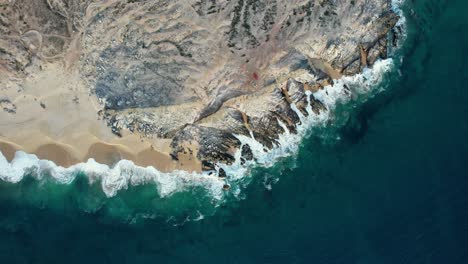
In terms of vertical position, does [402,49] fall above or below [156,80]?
below

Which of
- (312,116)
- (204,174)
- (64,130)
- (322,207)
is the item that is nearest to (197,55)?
(204,174)

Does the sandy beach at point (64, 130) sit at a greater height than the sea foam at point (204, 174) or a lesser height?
greater

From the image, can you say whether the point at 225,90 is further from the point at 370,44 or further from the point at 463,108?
the point at 463,108

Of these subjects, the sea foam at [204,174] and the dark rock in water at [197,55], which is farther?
the sea foam at [204,174]

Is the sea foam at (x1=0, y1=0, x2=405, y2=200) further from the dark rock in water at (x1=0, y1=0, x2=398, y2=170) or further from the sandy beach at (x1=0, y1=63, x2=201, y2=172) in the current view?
the dark rock in water at (x1=0, y1=0, x2=398, y2=170)

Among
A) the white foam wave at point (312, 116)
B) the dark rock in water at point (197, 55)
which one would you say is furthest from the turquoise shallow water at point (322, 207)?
the dark rock in water at point (197, 55)

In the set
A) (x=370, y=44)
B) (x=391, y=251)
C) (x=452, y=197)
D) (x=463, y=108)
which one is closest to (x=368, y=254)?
(x=391, y=251)

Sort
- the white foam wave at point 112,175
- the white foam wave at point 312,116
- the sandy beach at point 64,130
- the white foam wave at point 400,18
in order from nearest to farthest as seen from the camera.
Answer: the sandy beach at point 64,130
the white foam wave at point 112,175
the white foam wave at point 312,116
the white foam wave at point 400,18

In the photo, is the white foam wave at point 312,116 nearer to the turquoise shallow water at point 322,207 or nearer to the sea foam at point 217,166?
the sea foam at point 217,166
